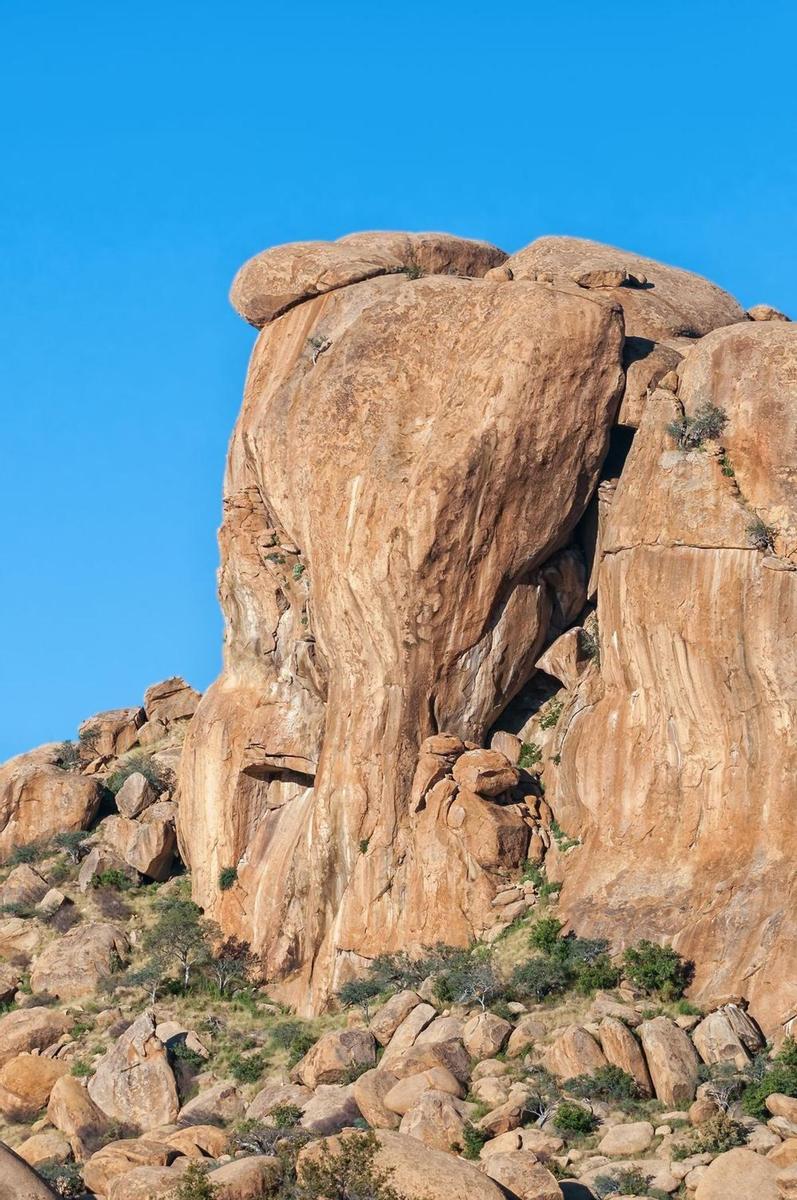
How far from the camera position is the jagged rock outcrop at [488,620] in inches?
2192

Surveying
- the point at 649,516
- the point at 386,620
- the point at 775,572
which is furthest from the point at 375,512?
the point at 775,572

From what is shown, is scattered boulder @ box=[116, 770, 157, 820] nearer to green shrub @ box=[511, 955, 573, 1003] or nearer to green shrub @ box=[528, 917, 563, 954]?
green shrub @ box=[528, 917, 563, 954]

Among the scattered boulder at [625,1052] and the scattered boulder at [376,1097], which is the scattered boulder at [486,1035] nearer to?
the scattered boulder at [376,1097]

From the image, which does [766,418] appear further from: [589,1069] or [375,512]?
[589,1069]

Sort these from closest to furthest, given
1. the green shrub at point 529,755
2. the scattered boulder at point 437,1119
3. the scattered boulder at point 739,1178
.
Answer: the scattered boulder at point 739,1178 → the scattered boulder at point 437,1119 → the green shrub at point 529,755

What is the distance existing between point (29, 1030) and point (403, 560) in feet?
58.4

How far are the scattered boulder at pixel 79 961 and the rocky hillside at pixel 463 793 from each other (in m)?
0.14

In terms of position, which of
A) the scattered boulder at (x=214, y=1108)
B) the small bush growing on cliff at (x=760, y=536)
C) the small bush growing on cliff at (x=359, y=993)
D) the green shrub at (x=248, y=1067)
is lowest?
the scattered boulder at (x=214, y=1108)

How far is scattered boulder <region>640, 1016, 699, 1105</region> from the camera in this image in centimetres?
5031

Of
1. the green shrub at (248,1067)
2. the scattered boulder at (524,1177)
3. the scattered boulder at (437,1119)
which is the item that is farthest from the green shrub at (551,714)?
the scattered boulder at (524,1177)

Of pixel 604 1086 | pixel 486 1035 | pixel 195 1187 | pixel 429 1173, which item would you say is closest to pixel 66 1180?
pixel 195 1187

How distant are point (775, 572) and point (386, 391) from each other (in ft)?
47.4

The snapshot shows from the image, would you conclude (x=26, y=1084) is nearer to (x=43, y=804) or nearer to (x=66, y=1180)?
(x=66, y=1180)

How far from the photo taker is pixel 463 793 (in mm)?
60125
